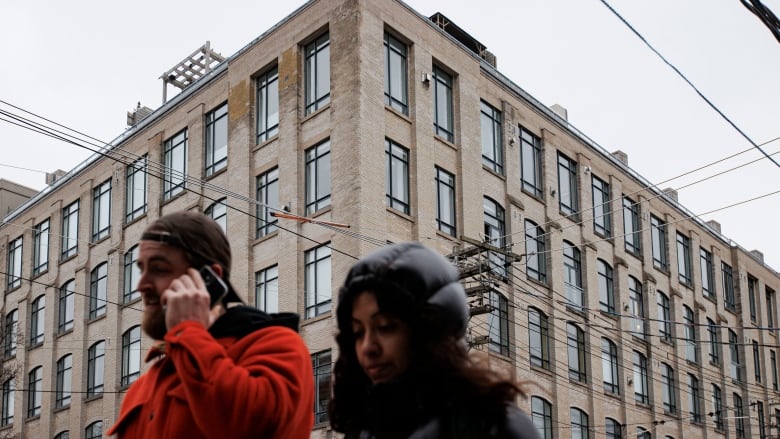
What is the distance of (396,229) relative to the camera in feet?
106

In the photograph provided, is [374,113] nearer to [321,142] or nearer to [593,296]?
[321,142]

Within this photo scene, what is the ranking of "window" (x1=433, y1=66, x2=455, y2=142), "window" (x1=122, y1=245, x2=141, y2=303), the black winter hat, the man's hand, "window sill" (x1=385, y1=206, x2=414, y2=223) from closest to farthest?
the black winter hat, the man's hand, "window sill" (x1=385, y1=206, x2=414, y2=223), "window" (x1=433, y1=66, x2=455, y2=142), "window" (x1=122, y1=245, x2=141, y2=303)

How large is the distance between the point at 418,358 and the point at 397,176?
1163 inches

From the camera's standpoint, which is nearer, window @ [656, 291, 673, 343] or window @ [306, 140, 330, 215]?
window @ [306, 140, 330, 215]

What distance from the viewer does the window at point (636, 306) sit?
44.4 metres

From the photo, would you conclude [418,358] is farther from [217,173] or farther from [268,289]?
[217,173]

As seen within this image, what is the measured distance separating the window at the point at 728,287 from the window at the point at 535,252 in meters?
16.8

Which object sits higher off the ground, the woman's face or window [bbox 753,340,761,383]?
window [bbox 753,340,761,383]

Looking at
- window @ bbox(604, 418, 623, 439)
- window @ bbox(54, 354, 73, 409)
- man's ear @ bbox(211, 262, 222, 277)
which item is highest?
window @ bbox(54, 354, 73, 409)

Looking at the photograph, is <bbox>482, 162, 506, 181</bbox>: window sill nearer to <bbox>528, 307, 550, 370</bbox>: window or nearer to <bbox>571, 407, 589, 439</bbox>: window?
<bbox>528, 307, 550, 370</bbox>: window

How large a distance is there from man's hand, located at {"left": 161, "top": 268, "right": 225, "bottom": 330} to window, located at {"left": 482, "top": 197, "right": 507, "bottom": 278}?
106 ft

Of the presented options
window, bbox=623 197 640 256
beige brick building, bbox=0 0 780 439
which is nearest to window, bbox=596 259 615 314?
beige brick building, bbox=0 0 780 439

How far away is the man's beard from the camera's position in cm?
419

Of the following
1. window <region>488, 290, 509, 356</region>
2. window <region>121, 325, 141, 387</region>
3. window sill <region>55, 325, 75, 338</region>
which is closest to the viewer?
window <region>488, 290, 509, 356</region>
